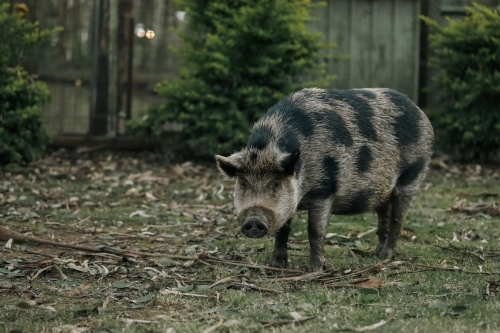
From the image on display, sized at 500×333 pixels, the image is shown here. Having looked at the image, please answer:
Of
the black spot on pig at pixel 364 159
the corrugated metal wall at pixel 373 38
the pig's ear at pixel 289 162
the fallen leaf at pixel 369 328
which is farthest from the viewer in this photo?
the corrugated metal wall at pixel 373 38

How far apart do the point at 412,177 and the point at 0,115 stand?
591 cm

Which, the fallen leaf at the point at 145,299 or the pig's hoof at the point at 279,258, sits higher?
the pig's hoof at the point at 279,258

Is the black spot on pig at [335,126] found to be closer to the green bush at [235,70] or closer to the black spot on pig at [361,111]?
the black spot on pig at [361,111]

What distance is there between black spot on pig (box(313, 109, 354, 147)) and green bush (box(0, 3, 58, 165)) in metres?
5.38

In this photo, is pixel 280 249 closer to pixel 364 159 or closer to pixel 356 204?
pixel 356 204

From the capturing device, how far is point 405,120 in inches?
288

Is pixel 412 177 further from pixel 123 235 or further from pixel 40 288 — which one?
pixel 40 288

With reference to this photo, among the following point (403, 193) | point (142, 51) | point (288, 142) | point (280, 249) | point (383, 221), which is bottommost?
point (280, 249)

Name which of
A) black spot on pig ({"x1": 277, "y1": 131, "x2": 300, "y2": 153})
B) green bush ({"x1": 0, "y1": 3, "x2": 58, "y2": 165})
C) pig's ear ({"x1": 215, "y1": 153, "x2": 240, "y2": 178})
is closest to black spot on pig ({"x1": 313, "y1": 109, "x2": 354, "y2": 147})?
black spot on pig ({"x1": 277, "y1": 131, "x2": 300, "y2": 153})

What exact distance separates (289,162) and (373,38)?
8.12 metres

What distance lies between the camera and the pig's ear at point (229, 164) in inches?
248

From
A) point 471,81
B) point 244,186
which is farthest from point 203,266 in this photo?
point 471,81

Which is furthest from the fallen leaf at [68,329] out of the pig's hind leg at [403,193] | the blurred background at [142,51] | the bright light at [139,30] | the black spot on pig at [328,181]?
the bright light at [139,30]

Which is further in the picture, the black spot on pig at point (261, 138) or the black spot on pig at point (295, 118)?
the black spot on pig at point (295, 118)
